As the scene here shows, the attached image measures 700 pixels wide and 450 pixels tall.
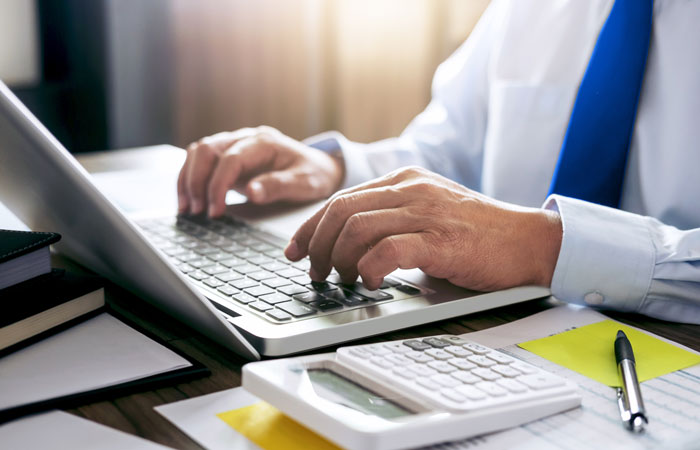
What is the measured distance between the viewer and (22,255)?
0.60m

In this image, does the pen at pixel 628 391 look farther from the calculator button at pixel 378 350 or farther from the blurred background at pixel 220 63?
the blurred background at pixel 220 63

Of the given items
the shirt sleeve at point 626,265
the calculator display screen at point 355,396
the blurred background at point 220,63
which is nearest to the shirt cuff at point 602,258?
the shirt sleeve at point 626,265

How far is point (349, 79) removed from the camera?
3.35 metres

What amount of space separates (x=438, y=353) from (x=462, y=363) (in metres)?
0.02

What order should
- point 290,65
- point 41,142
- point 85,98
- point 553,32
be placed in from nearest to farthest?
point 41,142
point 553,32
point 85,98
point 290,65

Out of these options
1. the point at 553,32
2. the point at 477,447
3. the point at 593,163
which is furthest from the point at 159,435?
the point at 553,32

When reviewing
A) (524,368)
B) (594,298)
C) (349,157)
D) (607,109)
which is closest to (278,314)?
(524,368)

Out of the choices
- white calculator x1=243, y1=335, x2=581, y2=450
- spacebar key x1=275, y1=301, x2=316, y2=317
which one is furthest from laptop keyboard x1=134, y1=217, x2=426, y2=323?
white calculator x1=243, y1=335, x2=581, y2=450

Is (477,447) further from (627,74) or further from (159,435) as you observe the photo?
(627,74)

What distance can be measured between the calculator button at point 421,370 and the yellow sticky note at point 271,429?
0.08 meters

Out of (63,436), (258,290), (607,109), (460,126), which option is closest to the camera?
(63,436)

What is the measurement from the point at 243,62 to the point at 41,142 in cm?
264

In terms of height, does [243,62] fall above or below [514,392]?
above

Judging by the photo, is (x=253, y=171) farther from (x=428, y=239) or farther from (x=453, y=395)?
(x=453, y=395)
